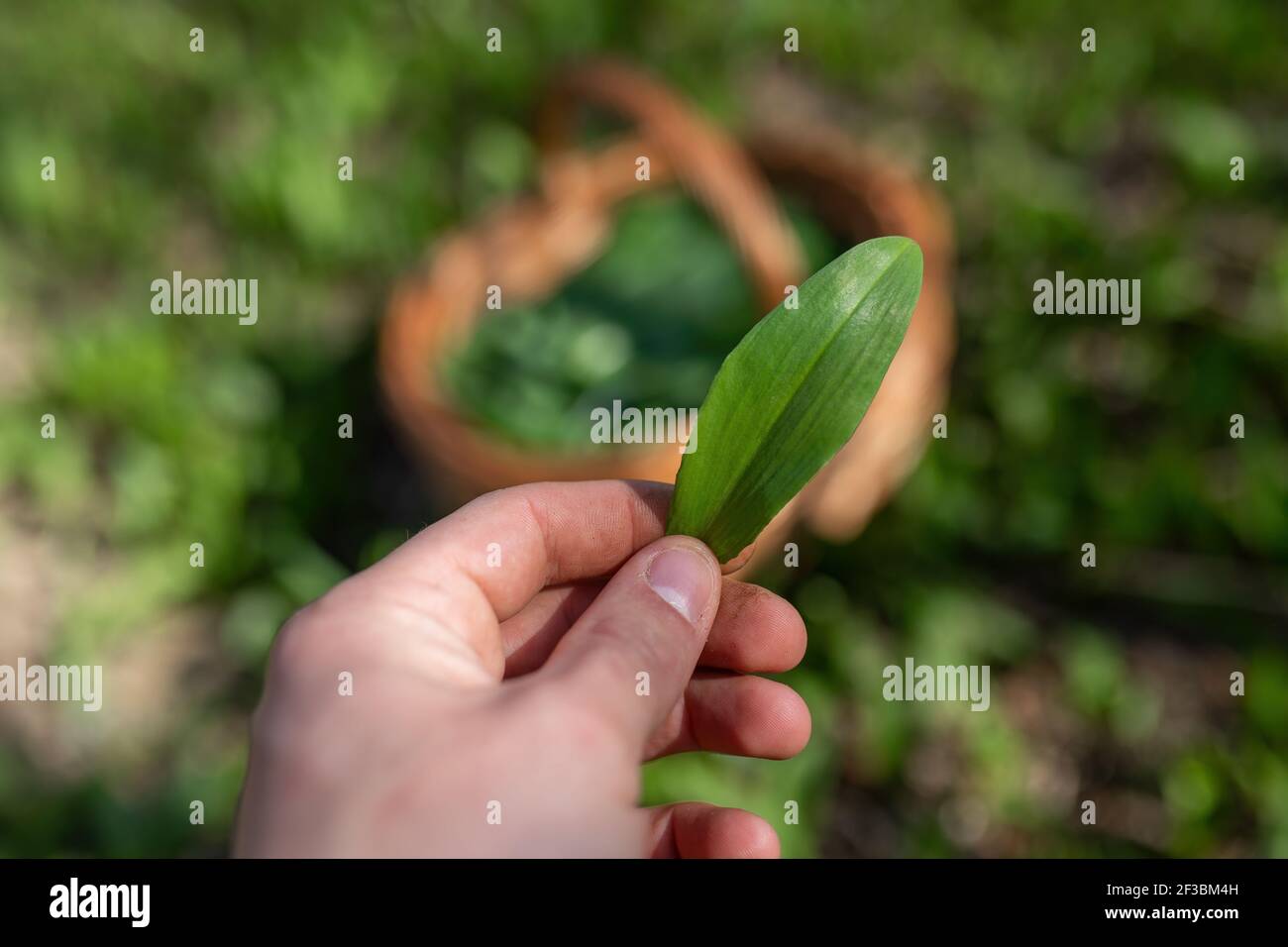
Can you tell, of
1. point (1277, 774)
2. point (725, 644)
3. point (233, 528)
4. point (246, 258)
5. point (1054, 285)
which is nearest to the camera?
point (725, 644)

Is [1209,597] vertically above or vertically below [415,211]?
below

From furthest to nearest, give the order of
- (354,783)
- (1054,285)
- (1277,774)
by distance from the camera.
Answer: (1054,285), (1277,774), (354,783)

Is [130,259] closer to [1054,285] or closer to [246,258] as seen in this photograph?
[246,258]

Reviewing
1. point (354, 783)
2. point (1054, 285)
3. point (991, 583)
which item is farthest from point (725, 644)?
point (1054, 285)
